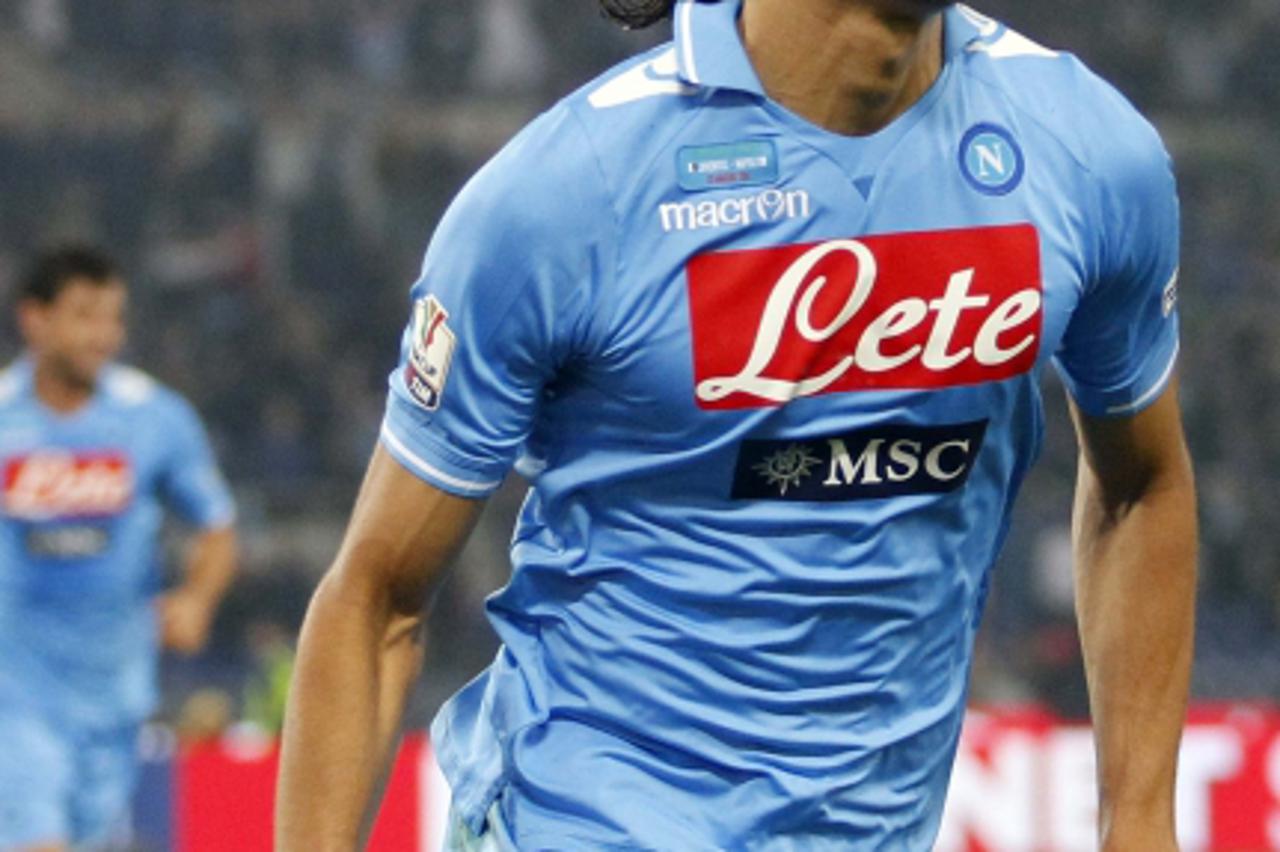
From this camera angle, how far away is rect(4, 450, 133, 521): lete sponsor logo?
784cm

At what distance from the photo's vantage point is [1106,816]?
8.59 feet

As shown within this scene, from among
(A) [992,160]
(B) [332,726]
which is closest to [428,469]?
(B) [332,726]

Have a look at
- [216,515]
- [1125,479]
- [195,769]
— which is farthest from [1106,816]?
[195,769]

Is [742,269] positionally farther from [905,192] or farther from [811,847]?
[811,847]

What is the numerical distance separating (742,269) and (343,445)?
11899 millimetres

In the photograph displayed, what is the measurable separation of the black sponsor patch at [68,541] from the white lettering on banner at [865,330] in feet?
19.3

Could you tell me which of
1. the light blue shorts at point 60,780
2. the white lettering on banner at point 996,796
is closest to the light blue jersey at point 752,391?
the light blue shorts at point 60,780

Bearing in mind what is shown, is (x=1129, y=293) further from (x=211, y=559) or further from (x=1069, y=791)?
(x=1069, y=791)

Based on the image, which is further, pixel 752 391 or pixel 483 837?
pixel 483 837

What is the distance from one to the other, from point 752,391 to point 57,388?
19.9 feet

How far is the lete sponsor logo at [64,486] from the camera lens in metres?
7.84

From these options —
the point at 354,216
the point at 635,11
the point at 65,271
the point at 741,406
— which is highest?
the point at 635,11

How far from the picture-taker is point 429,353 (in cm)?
232

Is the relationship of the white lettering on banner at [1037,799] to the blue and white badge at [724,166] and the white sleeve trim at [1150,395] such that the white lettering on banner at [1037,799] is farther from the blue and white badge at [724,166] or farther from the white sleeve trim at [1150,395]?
the blue and white badge at [724,166]
